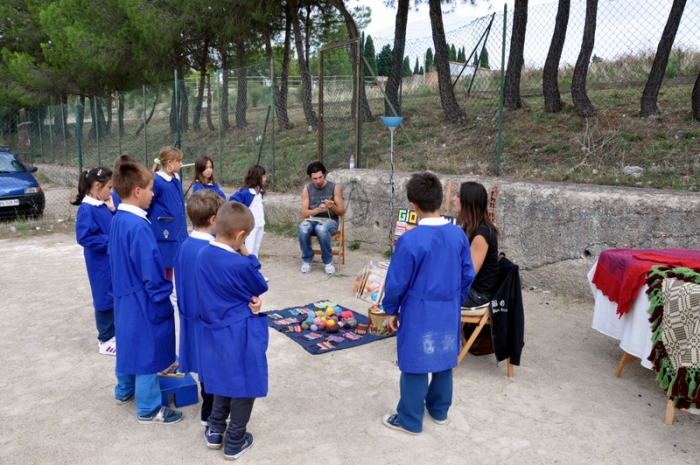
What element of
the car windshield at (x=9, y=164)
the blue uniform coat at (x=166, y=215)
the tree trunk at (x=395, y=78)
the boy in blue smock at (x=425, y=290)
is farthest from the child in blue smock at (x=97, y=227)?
the car windshield at (x=9, y=164)

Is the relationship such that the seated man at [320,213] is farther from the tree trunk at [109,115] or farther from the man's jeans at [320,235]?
the tree trunk at [109,115]

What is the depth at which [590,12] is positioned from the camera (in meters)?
7.23

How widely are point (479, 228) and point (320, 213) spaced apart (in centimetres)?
357

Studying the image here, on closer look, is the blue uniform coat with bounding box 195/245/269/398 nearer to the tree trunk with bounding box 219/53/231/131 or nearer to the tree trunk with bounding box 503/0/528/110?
the tree trunk with bounding box 503/0/528/110

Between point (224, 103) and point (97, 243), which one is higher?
point (224, 103)

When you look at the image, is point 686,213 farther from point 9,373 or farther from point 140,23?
point 140,23

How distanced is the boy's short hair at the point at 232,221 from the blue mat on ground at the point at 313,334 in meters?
1.83

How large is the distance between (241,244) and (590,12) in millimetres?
6408

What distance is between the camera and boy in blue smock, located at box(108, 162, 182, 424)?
3178 millimetres

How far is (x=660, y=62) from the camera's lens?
7.57 m

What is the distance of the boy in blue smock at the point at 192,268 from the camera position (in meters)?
3.09

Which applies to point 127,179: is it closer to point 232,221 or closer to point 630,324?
point 232,221

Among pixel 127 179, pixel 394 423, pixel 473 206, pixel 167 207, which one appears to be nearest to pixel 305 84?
pixel 167 207

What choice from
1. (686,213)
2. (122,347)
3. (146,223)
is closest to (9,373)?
(122,347)
